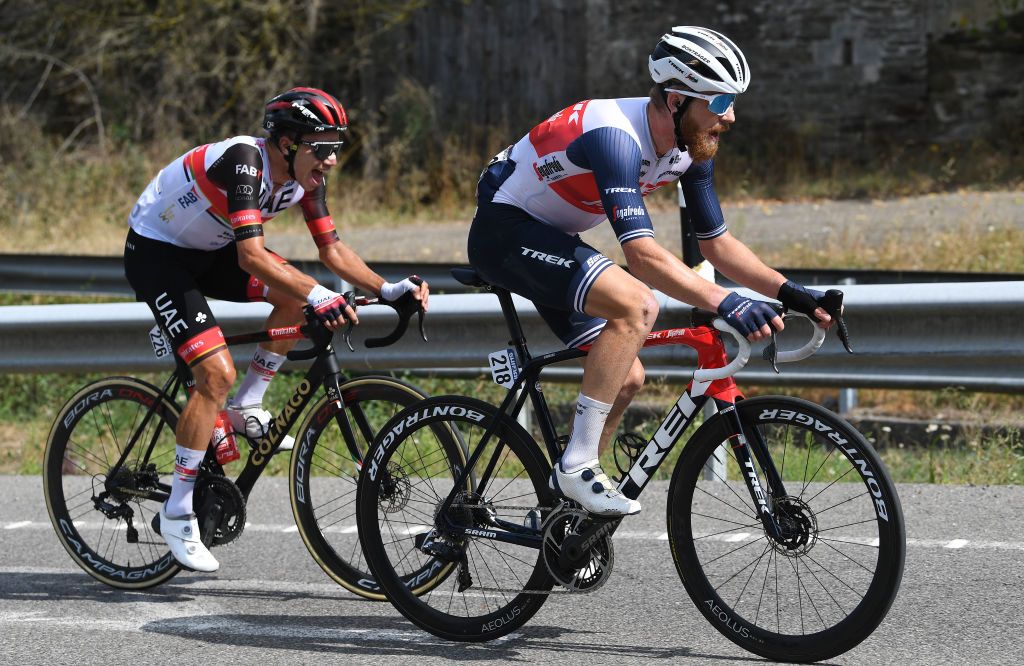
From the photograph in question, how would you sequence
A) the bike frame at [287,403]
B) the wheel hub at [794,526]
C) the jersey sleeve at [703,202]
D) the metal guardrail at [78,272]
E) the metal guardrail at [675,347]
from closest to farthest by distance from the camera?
the wheel hub at [794,526]
the jersey sleeve at [703,202]
the bike frame at [287,403]
the metal guardrail at [675,347]
the metal guardrail at [78,272]

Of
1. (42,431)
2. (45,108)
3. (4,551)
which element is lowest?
(45,108)

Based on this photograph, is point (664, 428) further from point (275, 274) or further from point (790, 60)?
point (790, 60)

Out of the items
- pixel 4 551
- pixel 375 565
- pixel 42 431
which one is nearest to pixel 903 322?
pixel 375 565

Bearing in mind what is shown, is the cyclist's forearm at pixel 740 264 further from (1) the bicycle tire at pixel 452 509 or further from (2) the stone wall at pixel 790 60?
→ (2) the stone wall at pixel 790 60

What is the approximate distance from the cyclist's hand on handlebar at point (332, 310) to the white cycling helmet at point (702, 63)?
1445mm

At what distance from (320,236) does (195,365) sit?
28.7 inches

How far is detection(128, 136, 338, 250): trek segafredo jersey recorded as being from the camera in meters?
5.76

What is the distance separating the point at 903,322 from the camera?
725cm

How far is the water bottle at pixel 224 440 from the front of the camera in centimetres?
611

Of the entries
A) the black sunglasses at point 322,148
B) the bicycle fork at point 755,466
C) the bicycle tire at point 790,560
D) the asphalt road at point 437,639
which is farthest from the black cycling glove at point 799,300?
the black sunglasses at point 322,148

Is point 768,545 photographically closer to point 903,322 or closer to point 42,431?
point 903,322

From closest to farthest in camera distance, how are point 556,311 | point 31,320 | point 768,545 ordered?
1. point 768,545
2. point 556,311
3. point 31,320

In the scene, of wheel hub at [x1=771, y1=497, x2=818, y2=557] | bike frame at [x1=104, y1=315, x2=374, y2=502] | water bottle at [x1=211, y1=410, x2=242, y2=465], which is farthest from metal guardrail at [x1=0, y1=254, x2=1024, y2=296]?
wheel hub at [x1=771, y1=497, x2=818, y2=557]

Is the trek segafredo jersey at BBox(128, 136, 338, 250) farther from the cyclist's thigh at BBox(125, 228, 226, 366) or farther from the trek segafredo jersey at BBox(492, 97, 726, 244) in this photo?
the trek segafredo jersey at BBox(492, 97, 726, 244)
